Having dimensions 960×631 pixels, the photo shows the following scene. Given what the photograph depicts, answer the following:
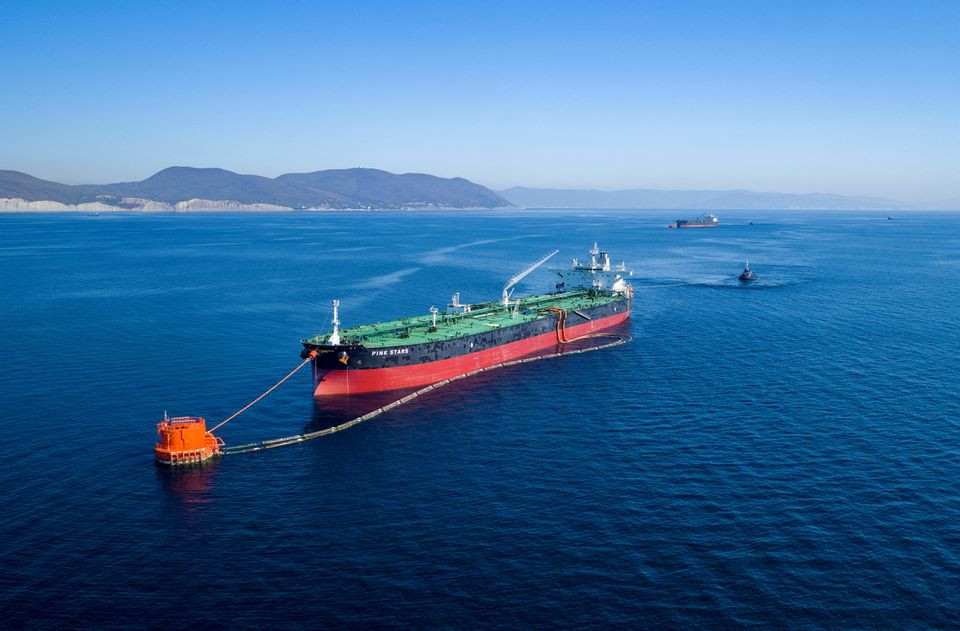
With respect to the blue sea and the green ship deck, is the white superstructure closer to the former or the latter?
the green ship deck

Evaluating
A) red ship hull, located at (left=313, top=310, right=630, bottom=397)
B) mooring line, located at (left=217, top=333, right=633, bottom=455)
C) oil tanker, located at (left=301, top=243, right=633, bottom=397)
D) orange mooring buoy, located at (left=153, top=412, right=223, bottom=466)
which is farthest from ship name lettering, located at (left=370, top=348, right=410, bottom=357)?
orange mooring buoy, located at (left=153, top=412, right=223, bottom=466)

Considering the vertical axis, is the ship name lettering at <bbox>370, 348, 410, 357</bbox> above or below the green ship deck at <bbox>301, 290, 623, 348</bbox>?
below

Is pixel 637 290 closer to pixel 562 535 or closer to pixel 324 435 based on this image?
pixel 324 435

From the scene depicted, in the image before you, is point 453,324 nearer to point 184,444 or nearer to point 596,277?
point 184,444

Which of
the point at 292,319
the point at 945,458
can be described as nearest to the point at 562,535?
the point at 945,458

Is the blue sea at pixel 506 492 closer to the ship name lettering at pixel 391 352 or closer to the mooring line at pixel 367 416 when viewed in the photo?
the mooring line at pixel 367 416

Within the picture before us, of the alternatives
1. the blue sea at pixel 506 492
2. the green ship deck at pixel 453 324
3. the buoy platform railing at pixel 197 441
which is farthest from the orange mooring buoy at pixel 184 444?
the green ship deck at pixel 453 324

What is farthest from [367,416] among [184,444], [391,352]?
[184,444]
